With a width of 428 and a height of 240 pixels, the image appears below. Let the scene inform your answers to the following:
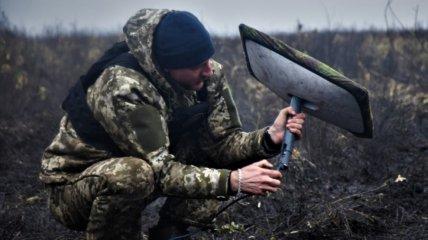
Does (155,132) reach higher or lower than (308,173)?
higher

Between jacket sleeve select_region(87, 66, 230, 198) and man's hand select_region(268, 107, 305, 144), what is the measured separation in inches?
14.7

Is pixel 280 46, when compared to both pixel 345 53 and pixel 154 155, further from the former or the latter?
pixel 345 53

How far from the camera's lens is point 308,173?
173 inches

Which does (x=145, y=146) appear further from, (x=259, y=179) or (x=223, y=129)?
(x=223, y=129)

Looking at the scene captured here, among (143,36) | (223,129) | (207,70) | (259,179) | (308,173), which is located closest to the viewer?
(259,179)

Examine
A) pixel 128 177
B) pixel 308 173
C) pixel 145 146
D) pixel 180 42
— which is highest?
pixel 180 42

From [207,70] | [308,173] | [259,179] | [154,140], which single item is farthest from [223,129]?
[308,173]

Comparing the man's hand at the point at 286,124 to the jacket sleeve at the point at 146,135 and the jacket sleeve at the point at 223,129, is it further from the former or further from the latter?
the jacket sleeve at the point at 146,135

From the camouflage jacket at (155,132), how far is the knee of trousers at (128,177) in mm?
43

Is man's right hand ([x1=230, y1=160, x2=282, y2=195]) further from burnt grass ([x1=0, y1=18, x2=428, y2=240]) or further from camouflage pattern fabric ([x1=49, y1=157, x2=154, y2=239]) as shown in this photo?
burnt grass ([x1=0, y1=18, x2=428, y2=240])

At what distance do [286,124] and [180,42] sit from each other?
684 mm

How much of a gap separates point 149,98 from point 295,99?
71cm

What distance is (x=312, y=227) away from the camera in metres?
3.01

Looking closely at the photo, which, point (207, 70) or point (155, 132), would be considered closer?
point (155, 132)
